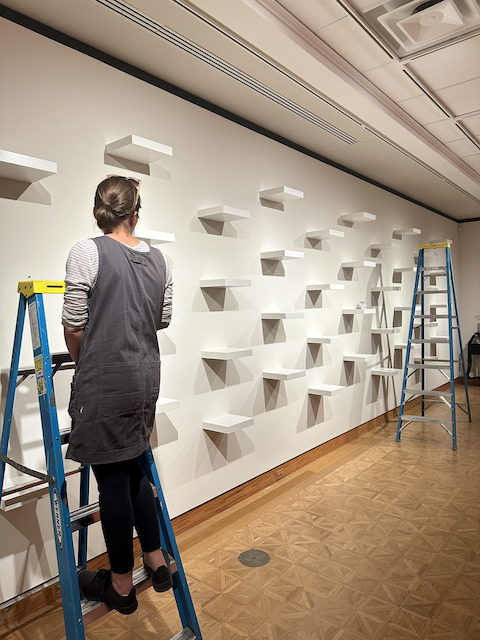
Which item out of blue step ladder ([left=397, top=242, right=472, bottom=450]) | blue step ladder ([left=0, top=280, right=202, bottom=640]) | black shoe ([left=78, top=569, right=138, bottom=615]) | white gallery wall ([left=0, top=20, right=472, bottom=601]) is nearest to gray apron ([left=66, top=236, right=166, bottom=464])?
blue step ladder ([left=0, top=280, right=202, bottom=640])

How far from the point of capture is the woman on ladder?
1.43 metres

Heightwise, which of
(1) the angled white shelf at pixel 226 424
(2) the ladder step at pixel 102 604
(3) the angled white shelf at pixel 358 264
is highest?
(3) the angled white shelf at pixel 358 264

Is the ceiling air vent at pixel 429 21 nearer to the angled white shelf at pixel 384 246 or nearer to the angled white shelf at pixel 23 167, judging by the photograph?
the angled white shelf at pixel 23 167

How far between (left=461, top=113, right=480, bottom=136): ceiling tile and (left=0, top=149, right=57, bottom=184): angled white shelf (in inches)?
122

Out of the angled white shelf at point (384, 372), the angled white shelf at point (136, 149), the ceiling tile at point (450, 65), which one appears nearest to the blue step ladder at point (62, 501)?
the angled white shelf at point (136, 149)

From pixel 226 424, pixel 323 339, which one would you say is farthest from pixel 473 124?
pixel 226 424

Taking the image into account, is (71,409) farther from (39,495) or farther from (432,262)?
(432,262)

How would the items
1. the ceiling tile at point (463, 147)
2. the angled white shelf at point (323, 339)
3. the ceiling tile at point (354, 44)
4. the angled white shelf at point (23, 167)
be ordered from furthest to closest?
the ceiling tile at point (463, 147) → the angled white shelf at point (323, 339) → the ceiling tile at point (354, 44) → the angled white shelf at point (23, 167)

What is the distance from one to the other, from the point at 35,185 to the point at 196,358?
1.32 m

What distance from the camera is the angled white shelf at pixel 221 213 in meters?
2.83

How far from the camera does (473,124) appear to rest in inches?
146

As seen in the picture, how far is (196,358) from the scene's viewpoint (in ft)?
9.63

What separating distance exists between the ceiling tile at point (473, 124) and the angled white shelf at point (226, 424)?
2765 mm

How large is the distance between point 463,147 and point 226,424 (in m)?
3.27
